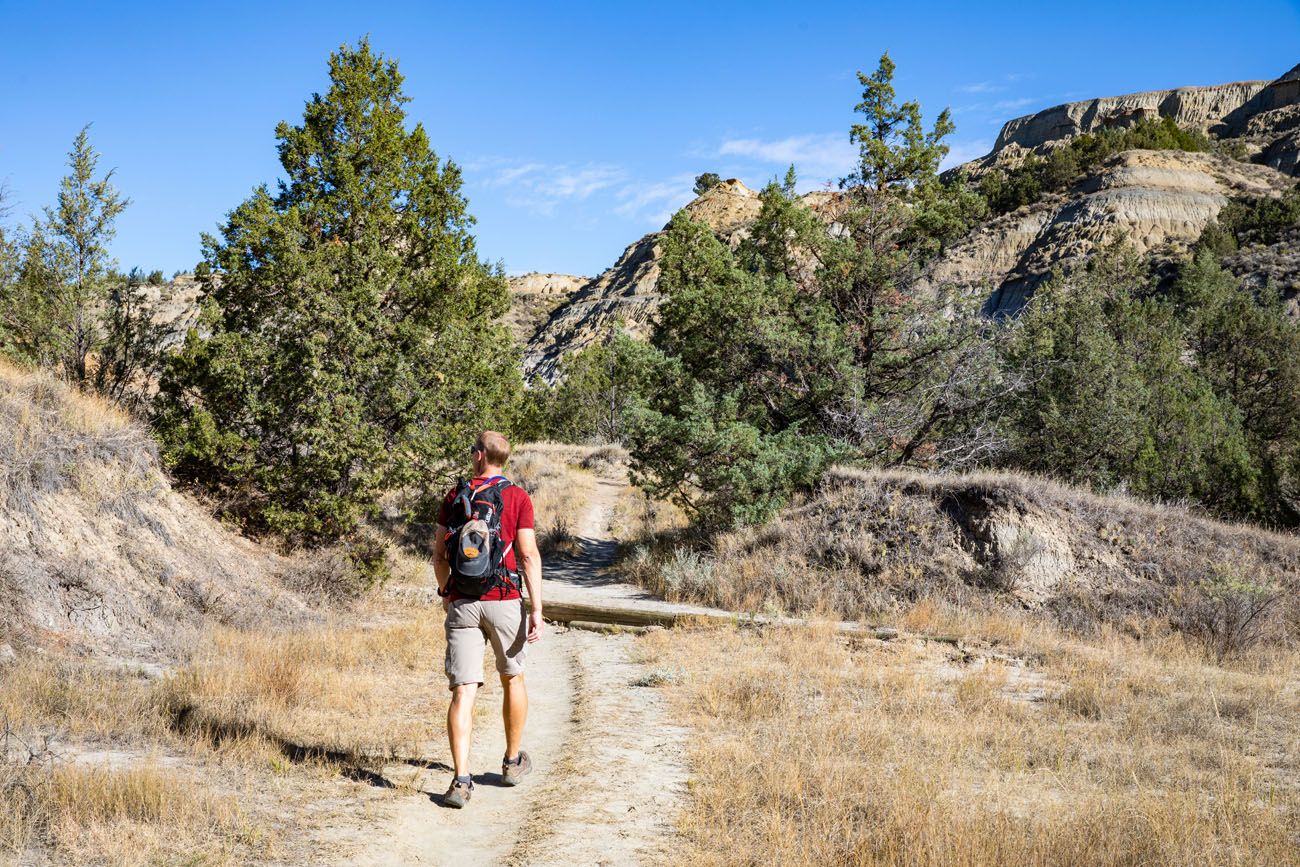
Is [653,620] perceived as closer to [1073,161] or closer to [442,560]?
[442,560]

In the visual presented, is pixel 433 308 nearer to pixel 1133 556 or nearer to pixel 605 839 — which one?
pixel 605 839

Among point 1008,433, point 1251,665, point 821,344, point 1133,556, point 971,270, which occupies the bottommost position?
point 1251,665

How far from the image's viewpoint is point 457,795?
5.17 meters

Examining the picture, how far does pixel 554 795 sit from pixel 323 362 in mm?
8607

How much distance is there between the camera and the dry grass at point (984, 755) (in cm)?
442

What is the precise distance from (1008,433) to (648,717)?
653 inches

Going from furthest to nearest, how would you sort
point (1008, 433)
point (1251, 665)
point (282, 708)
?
point (1008, 433) < point (1251, 665) < point (282, 708)

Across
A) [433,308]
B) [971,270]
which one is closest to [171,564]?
[433,308]

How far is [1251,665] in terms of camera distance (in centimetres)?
1023

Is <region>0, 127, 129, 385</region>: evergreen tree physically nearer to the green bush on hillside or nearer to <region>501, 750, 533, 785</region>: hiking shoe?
<region>501, 750, 533, 785</region>: hiking shoe

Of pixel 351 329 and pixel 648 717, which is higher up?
pixel 351 329

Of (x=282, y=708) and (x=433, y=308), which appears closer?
(x=282, y=708)

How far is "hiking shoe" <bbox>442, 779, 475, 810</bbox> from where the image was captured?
5168mm

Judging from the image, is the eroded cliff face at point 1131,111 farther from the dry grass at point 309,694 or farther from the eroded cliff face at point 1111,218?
the dry grass at point 309,694
